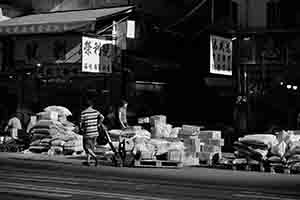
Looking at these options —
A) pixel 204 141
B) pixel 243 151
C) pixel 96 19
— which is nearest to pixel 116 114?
pixel 96 19

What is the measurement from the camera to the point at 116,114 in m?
27.7

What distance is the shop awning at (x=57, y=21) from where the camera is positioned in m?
27.4

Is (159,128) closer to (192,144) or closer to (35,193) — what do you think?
(192,144)

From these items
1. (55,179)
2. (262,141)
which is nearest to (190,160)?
(262,141)

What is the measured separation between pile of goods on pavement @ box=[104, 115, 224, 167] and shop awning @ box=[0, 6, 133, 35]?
5.34 metres

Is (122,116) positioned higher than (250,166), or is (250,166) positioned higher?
(122,116)

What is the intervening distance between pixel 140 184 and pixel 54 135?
11.2 m

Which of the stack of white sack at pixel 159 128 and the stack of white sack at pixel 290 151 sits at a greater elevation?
the stack of white sack at pixel 159 128

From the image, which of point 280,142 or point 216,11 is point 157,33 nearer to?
point 216,11

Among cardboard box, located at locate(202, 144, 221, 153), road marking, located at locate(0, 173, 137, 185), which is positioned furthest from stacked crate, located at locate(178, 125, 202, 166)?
road marking, located at locate(0, 173, 137, 185)

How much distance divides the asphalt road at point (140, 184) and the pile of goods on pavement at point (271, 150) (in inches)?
27.7

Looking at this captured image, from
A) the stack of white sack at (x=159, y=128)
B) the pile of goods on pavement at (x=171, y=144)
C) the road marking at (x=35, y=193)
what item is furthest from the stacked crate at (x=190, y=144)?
the road marking at (x=35, y=193)

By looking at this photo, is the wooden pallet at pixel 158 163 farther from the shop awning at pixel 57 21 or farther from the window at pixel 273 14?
the window at pixel 273 14

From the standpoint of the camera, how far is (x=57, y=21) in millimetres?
28547
